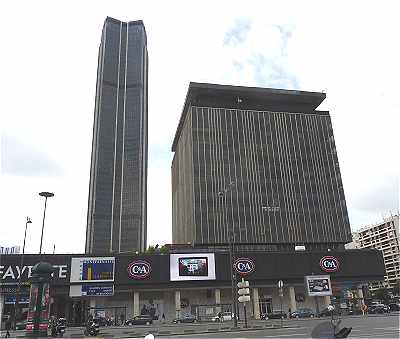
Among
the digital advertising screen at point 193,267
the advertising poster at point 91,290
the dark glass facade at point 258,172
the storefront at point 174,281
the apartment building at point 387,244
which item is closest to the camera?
the advertising poster at point 91,290

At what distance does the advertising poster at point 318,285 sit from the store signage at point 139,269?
25.1 meters

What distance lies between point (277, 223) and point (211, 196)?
684 inches

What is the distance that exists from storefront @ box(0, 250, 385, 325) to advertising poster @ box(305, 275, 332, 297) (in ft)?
5.79

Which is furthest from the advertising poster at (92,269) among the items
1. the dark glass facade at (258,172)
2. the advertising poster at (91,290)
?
the dark glass facade at (258,172)

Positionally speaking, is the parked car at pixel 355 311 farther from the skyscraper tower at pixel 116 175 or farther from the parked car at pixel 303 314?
the skyscraper tower at pixel 116 175

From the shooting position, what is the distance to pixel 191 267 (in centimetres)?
6122

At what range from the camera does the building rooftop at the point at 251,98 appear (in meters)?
112

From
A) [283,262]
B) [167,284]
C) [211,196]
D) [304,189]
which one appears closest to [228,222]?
[211,196]

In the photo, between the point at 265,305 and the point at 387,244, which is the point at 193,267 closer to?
the point at 265,305

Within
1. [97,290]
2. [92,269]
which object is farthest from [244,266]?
[92,269]

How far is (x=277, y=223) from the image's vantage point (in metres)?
96.8

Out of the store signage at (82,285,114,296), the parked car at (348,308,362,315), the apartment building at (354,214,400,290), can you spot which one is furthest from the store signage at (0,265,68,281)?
the apartment building at (354,214,400,290)

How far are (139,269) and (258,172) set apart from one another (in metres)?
49.8

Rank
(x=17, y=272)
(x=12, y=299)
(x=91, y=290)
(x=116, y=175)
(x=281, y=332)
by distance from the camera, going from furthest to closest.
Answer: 1. (x=116, y=175)
2. (x=17, y=272)
3. (x=91, y=290)
4. (x=12, y=299)
5. (x=281, y=332)
